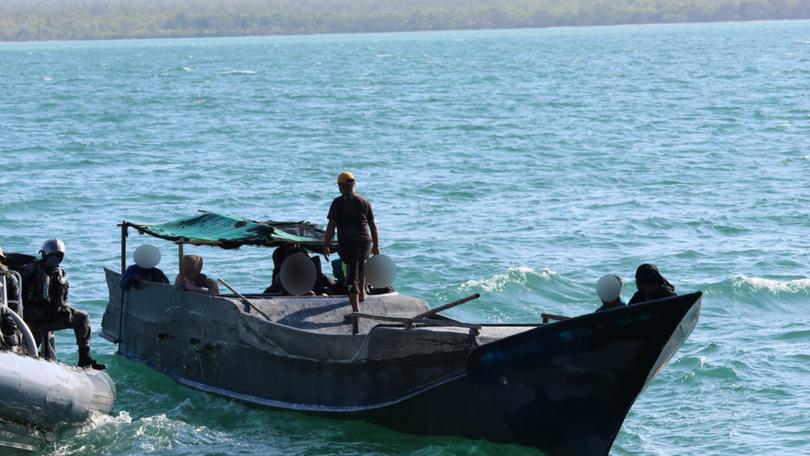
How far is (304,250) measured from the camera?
1833 cm

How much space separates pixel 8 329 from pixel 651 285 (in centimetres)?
673

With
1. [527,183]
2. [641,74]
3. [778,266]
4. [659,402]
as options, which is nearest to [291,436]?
[659,402]

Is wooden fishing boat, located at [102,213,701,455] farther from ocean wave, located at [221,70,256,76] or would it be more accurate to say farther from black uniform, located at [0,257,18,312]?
ocean wave, located at [221,70,256,76]

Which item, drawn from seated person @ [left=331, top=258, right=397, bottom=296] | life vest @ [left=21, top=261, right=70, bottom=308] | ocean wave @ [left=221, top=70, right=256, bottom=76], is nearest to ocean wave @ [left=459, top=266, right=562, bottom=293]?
seated person @ [left=331, top=258, right=397, bottom=296]

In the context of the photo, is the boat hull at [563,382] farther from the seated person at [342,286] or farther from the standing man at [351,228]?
the seated person at [342,286]

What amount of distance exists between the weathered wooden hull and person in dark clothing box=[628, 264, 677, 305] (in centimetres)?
45

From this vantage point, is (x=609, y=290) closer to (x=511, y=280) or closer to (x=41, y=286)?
(x=41, y=286)

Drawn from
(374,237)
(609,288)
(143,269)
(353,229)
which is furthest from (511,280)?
(609,288)

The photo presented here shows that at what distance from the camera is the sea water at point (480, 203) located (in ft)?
56.6

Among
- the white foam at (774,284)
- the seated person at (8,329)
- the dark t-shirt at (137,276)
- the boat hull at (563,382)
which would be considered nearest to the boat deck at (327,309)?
the boat hull at (563,382)

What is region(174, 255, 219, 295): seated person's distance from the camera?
1748 centimetres

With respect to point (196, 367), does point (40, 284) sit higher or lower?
higher

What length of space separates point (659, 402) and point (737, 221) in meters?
14.6

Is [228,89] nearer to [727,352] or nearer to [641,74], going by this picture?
[641,74]
